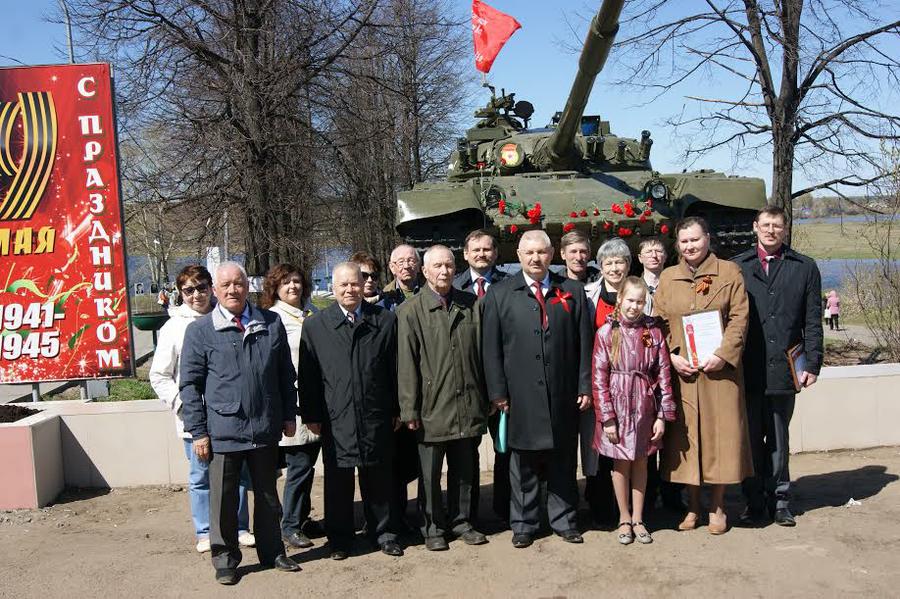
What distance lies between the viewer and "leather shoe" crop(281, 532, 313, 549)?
577cm

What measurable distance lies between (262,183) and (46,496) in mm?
8606

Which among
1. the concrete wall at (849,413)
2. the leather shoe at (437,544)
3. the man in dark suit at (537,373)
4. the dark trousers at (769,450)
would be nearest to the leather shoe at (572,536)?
the man in dark suit at (537,373)

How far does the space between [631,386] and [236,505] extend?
7.91 feet

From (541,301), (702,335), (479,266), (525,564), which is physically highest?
(479,266)

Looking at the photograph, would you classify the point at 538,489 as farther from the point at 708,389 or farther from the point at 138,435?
the point at 138,435

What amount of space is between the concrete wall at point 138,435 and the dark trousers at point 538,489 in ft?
5.88

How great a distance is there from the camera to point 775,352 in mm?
5773

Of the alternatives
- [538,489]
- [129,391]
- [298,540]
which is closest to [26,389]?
[129,391]

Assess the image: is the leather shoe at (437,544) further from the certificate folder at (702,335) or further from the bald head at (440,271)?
the certificate folder at (702,335)

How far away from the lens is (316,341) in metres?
5.49

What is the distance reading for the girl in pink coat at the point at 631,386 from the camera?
5.39 meters

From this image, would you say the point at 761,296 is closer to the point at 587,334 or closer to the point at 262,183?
the point at 587,334

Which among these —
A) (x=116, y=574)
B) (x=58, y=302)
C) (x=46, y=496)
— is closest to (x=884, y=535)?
(x=116, y=574)

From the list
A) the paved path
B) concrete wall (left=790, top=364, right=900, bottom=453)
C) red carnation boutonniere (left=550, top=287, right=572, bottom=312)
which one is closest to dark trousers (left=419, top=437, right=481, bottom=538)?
red carnation boutonniere (left=550, top=287, right=572, bottom=312)
